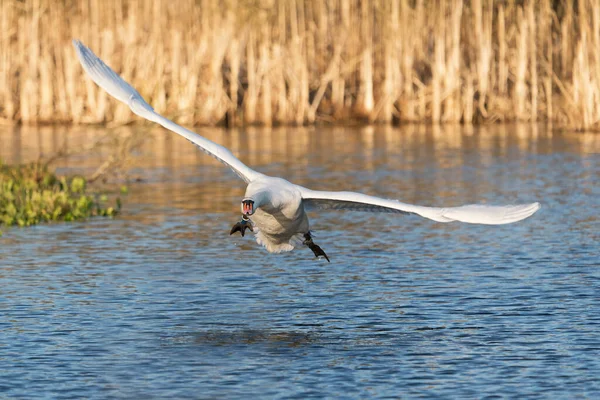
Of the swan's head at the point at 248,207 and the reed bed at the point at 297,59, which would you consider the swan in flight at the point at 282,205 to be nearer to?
the swan's head at the point at 248,207

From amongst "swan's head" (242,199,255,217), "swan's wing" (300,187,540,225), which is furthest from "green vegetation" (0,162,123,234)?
"swan's head" (242,199,255,217)

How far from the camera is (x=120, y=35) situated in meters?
36.9

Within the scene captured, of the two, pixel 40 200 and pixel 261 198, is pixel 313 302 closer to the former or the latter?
pixel 261 198

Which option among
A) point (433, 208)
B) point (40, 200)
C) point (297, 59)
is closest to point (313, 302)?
point (433, 208)

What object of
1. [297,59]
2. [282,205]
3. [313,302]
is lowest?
[313,302]

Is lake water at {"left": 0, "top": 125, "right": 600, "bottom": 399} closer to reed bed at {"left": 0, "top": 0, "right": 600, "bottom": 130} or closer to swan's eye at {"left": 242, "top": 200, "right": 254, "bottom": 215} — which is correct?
swan's eye at {"left": 242, "top": 200, "right": 254, "bottom": 215}

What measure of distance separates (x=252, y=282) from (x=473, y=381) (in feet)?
15.8

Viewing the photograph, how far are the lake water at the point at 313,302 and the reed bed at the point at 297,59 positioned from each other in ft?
39.6

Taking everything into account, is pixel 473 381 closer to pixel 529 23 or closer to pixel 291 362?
pixel 291 362

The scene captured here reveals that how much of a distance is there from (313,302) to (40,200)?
294 inches

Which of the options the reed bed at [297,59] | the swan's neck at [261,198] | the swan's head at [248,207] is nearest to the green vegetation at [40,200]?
the swan's neck at [261,198]

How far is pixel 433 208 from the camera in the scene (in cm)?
1057

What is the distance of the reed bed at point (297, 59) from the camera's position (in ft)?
117

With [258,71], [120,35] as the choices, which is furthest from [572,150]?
[120,35]
